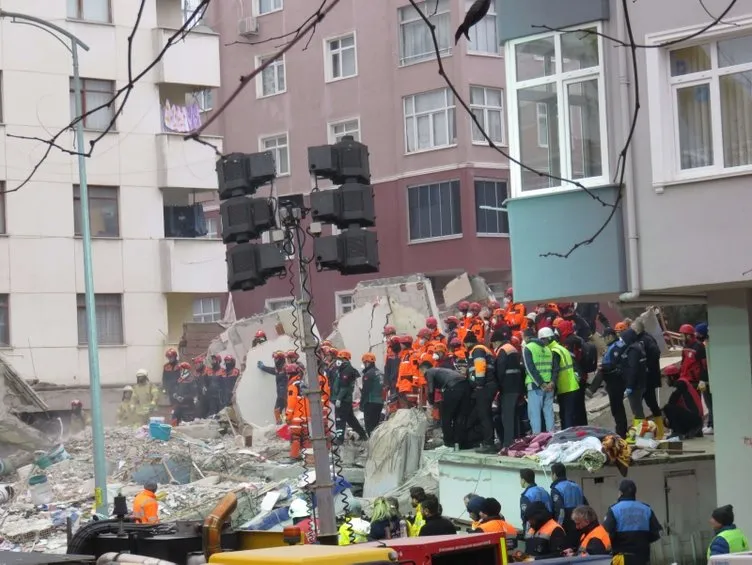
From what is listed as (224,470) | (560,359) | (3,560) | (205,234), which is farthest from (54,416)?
(3,560)

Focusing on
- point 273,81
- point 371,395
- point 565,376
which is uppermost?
point 273,81

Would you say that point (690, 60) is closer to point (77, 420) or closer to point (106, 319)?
point (77, 420)

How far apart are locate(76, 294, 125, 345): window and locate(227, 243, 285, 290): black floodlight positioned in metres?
28.9

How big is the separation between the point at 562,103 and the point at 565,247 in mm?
1629

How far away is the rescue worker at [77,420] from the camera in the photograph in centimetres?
3878

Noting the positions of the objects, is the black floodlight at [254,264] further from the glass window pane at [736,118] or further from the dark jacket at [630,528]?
the glass window pane at [736,118]

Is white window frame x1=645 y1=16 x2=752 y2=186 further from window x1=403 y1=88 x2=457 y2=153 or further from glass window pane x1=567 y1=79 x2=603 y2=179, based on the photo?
window x1=403 y1=88 x2=457 y2=153

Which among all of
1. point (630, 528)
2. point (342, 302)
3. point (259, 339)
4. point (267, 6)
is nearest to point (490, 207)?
point (342, 302)

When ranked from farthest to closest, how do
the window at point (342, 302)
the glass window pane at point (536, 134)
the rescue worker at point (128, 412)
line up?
the window at point (342, 302) < the rescue worker at point (128, 412) < the glass window pane at point (536, 134)

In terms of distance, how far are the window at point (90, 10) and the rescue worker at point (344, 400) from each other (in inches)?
742

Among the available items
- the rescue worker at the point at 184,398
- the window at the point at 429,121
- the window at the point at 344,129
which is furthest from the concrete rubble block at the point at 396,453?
the window at the point at 344,129

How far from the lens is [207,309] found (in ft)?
170

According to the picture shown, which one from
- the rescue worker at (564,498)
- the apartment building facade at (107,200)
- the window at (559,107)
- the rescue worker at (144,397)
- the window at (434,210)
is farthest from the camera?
the window at (434,210)

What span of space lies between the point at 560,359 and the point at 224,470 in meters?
11.2
